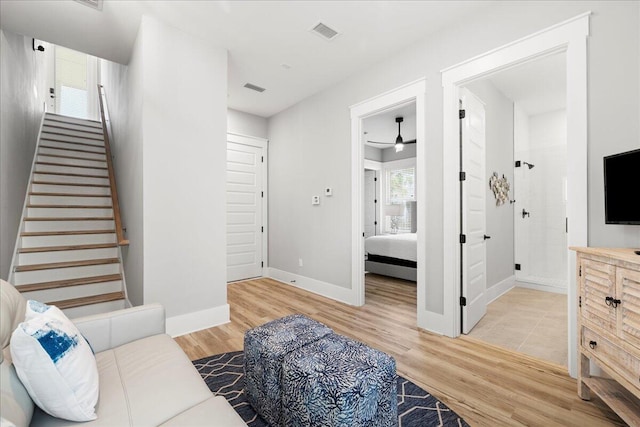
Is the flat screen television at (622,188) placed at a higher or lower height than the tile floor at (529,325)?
higher

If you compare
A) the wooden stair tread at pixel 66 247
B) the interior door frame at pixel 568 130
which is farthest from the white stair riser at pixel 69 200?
the interior door frame at pixel 568 130

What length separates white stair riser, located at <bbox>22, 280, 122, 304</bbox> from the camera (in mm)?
2925

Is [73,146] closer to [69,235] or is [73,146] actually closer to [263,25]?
[69,235]

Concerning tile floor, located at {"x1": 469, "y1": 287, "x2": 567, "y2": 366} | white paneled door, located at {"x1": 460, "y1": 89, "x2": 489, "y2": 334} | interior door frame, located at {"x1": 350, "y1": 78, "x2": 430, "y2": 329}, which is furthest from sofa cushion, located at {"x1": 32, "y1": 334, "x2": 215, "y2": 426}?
tile floor, located at {"x1": 469, "y1": 287, "x2": 567, "y2": 366}

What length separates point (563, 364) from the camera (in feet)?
7.34

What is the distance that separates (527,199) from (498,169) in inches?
49.5

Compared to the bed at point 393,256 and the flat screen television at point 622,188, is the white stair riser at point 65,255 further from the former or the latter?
the flat screen television at point 622,188

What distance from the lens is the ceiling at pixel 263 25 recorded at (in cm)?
251

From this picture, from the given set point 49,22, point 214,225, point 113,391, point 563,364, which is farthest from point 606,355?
point 49,22

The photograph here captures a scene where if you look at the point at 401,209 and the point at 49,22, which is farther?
the point at 401,209

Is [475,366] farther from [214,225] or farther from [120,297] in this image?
[120,297]

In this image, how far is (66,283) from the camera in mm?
3068

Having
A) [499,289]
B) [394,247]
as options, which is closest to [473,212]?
[499,289]

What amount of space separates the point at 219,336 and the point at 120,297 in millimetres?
1350
